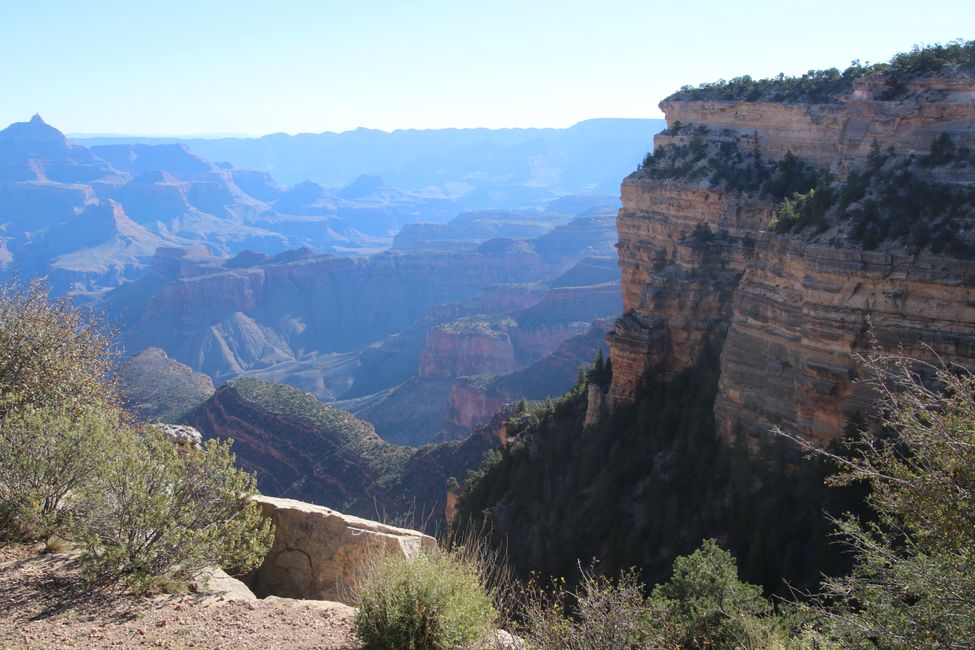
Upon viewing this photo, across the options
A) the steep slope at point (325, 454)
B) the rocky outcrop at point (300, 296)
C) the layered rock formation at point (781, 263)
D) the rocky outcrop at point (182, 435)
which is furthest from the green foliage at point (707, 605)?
the rocky outcrop at point (300, 296)

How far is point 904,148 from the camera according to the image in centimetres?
2141

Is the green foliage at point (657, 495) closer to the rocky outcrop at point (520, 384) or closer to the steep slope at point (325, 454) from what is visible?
the steep slope at point (325, 454)

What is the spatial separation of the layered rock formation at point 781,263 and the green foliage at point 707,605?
→ 537 centimetres

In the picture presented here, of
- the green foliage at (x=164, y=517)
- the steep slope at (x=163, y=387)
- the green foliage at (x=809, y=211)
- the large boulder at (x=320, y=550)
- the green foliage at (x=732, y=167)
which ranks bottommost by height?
the steep slope at (x=163, y=387)

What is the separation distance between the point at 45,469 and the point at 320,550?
4.30 metres

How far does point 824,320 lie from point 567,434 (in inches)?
514

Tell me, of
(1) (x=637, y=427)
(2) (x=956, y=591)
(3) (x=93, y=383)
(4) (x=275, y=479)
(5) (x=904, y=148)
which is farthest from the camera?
(4) (x=275, y=479)

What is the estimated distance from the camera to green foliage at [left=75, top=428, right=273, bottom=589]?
10672 mm

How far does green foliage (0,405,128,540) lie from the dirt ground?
0.55 meters

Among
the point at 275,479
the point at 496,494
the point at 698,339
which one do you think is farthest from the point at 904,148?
the point at 275,479

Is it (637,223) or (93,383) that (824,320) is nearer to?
(637,223)

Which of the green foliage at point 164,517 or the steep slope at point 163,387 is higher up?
the green foliage at point 164,517

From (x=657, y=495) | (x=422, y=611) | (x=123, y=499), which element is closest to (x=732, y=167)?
(x=657, y=495)

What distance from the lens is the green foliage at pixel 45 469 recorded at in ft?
38.1
